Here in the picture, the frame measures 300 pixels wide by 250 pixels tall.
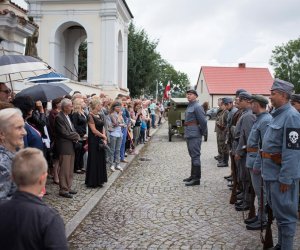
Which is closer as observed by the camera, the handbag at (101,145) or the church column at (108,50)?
the handbag at (101,145)

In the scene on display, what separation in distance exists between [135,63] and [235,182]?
2695cm

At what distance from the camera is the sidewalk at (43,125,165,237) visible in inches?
238

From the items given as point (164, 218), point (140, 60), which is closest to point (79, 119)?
point (164, 218)

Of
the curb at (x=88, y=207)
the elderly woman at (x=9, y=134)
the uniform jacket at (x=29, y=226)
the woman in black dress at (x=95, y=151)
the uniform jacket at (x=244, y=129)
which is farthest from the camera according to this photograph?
the woman in black dress at (x=95, y=151)

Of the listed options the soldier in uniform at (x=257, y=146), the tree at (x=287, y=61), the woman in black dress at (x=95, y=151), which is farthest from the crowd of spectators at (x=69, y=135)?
the tree at (x=287, y=61)

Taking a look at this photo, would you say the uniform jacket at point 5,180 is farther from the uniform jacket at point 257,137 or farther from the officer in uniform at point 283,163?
the uniform jacket at point 257,137

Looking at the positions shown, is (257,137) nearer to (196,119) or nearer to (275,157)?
(275,157)

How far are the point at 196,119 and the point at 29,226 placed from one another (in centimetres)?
683

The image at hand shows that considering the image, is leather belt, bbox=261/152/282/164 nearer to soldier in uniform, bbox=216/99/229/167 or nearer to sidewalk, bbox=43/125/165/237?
sidewalk, bbox=43/125/165/237

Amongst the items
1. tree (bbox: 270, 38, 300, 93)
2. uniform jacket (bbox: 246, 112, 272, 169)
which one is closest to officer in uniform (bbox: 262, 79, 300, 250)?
uniform jacket (bbox: 246, 112, 272, 169)

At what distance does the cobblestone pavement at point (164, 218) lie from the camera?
521cm

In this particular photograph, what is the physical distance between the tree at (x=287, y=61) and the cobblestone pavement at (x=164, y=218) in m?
71.9

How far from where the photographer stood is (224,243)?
516 centimetres

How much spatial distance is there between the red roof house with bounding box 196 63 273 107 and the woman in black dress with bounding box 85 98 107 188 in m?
48.9
